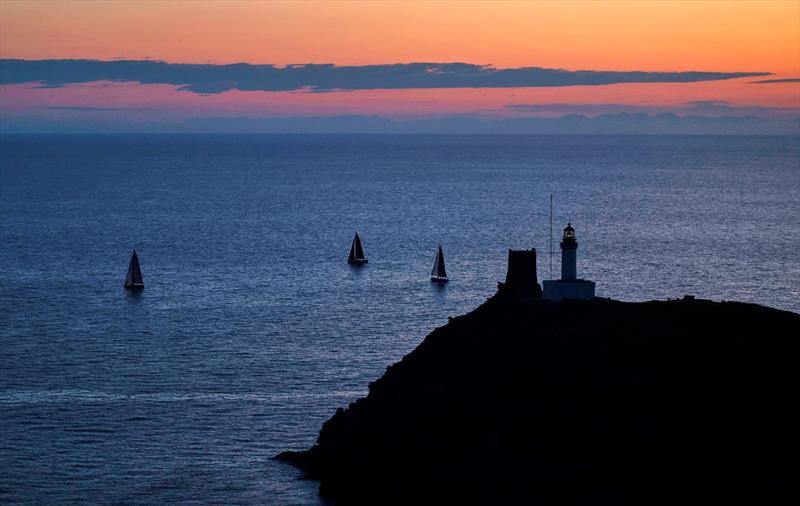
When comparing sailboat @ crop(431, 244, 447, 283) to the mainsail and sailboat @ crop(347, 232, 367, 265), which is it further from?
sailboat @ crop(347, 232, 367, 265)

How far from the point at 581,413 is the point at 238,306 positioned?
157ft

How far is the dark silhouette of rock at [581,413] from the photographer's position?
120ft

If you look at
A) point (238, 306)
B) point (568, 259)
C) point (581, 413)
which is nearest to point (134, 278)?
point (238, 306)

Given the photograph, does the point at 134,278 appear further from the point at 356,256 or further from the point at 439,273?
the point at 439,273

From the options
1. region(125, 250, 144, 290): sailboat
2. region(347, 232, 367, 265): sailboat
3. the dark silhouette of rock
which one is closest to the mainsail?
region(347, 232, 367, 265): sailboat

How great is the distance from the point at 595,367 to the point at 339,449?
10.6 metres

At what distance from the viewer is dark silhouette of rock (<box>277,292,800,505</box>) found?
120 ft

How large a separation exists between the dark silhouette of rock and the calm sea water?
205 inches

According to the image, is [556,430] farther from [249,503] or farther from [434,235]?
→ [434,235]

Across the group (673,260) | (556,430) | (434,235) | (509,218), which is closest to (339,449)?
(556,430)

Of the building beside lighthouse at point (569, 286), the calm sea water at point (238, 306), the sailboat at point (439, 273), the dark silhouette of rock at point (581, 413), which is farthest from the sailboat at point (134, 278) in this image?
the building beside lighthouse at point (569, 286)

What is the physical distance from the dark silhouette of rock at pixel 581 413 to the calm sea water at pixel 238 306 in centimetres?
521

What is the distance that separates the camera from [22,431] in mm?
52719

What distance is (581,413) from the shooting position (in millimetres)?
39312
